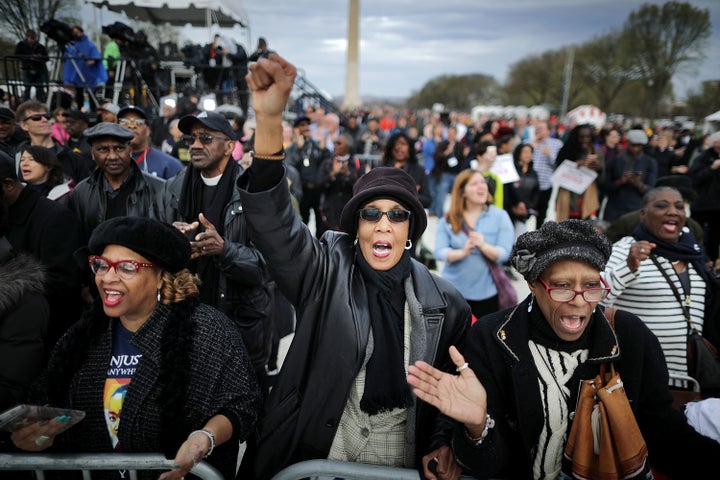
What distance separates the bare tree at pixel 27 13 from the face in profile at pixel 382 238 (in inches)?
346

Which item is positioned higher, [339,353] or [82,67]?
[82,67]

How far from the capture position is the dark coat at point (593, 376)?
184 centimetres

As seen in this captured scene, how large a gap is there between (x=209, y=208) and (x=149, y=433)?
5.24 feet

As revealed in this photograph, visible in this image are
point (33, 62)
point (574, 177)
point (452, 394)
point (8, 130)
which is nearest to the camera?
point (452, 394)

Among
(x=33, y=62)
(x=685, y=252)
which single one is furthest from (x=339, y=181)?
(x=33, y=62)

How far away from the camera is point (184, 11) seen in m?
15.4

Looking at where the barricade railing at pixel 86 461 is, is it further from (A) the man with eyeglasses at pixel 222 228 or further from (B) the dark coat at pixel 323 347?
(A) the man with eyeglasses at pixel 222 228

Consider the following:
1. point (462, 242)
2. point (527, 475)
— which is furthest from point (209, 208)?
point (527, 475)

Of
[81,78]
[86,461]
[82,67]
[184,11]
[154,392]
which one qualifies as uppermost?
[184,11]

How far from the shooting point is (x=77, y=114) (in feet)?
21.7

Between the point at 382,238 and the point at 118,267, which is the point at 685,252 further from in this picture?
the point at 118,267

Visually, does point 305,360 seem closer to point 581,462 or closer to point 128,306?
point 128,306

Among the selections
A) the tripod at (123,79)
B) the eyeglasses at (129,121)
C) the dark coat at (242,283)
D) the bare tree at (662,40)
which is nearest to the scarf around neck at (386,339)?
the dark coat at (242,283)

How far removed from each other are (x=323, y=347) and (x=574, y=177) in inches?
218
